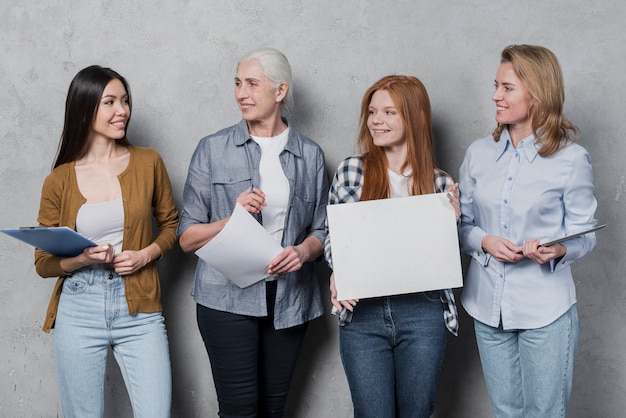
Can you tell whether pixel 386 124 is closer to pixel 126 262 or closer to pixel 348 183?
pixel 348 183

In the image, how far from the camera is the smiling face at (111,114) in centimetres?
239

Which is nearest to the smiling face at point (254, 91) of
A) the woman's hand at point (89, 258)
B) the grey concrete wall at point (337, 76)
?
the grey concrete wall at point (337, 76)

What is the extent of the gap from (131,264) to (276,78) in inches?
31.7

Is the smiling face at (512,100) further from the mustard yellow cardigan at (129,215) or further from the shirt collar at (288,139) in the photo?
the mustard yellow cardigan at (129,215)

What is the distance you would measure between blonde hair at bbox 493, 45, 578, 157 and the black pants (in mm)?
1022

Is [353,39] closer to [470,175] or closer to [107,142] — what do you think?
[470,175]

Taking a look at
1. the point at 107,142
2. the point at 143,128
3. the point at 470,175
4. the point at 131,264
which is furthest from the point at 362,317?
the point at 143,128

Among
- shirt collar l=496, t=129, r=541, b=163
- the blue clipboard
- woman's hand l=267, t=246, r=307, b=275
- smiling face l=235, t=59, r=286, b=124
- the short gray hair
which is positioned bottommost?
woman's hand l=267, t=246, r=307, b=275

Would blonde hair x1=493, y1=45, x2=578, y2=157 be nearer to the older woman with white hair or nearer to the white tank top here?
the older woman with white hair

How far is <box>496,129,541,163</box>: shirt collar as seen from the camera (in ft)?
7.22

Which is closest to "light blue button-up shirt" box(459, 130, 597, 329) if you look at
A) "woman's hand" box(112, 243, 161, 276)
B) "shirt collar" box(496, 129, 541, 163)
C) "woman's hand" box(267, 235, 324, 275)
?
"shirt collar" box(496, 129, 541, 163)

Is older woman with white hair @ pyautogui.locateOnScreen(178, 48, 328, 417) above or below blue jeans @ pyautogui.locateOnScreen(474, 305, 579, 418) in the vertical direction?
above

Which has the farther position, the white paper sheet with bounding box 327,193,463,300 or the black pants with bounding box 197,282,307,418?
the black pants with bounding box 197,282,307,418

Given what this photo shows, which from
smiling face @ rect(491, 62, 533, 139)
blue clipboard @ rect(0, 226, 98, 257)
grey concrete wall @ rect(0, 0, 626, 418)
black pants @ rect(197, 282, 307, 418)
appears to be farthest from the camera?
grey concrete wall @ rect(0, 0, 626, 418)
